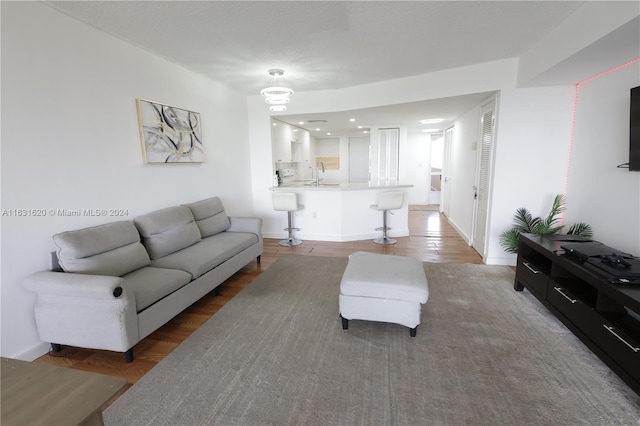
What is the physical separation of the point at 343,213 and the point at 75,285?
12.6ft

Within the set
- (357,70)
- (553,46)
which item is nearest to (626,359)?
(553,46)

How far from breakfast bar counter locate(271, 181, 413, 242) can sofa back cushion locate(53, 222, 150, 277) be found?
111 inches

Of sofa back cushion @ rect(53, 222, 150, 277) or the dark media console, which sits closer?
the dark media console

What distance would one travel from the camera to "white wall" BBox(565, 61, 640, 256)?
97.2 inches

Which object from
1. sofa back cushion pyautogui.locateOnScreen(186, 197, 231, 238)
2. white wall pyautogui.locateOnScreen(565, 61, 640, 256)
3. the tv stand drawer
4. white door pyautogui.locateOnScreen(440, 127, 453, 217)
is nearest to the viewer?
white wall pyautogui.locateOnScreen(565, 61, 640, 256)

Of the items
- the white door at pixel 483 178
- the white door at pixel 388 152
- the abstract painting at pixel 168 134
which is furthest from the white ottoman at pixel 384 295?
the white door at pixel 388 152

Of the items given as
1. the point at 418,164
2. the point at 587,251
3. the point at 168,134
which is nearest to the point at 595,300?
the point at 587,251

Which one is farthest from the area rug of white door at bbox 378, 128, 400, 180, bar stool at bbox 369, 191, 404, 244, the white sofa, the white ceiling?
the white sofa

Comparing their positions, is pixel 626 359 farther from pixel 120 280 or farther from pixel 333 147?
pixel 333 147

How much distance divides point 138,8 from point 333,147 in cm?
770

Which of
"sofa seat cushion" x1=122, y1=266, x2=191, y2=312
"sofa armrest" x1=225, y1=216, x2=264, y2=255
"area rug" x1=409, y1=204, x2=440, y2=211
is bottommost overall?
"area rug" x1=409, y1=204, x2=440, y2=211

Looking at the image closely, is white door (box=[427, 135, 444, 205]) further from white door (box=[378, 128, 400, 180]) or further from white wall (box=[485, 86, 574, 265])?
white wall (box=[485, 86, 574, 265])

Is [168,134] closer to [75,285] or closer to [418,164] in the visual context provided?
[75,285]

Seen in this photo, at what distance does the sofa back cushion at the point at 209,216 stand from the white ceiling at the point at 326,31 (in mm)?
1742
